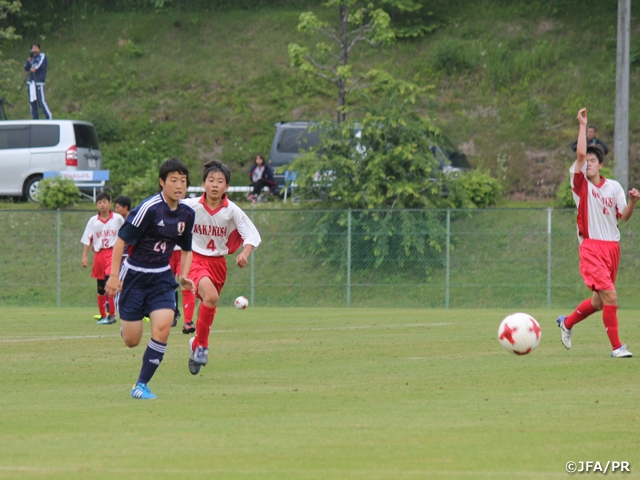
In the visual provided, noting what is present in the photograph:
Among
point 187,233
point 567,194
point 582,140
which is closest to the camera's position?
point 187,233

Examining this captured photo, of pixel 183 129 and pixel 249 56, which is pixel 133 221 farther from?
pixel 249 56

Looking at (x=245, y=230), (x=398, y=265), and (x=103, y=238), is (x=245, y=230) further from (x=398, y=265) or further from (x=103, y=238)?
(x=398, y=265)

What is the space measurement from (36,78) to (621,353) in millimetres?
25253

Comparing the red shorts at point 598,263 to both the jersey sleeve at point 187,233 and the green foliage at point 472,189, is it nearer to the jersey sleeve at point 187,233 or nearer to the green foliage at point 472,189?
the jersey sleeve at point 187,233

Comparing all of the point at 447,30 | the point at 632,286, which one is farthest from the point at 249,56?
the point at 632,286

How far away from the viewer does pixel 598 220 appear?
10906 mm

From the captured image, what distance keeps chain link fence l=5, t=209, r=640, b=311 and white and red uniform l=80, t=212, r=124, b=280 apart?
6.16m

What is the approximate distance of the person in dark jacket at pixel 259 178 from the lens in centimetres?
2814

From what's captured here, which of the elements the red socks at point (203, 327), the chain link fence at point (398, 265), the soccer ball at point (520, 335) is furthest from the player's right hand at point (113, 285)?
the chain link fence at point (398, 265)

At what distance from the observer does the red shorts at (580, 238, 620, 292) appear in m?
10.8

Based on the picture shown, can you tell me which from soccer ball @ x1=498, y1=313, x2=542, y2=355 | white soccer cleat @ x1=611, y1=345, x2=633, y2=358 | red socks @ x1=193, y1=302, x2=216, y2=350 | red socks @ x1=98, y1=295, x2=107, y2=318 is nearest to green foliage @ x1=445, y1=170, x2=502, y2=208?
red socks @ x1=98, y1=295, x2=107, y2=318

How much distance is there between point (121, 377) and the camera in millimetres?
9586

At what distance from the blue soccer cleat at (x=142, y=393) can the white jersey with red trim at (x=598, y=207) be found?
17.1 ft

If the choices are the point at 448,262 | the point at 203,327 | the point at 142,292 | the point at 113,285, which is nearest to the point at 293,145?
the point at 448,262
